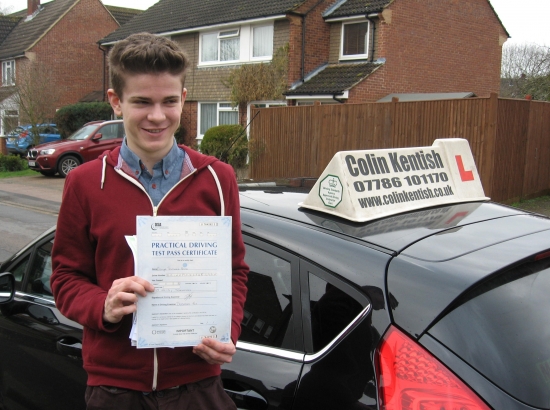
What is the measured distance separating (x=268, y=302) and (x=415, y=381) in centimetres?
79

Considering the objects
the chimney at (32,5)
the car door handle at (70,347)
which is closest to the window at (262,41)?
the car door handle at (70,347)

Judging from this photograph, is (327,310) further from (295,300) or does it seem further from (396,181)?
(396,181)

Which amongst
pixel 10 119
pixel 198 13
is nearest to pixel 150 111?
pixel 198 13

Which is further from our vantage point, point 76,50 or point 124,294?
point 76,50

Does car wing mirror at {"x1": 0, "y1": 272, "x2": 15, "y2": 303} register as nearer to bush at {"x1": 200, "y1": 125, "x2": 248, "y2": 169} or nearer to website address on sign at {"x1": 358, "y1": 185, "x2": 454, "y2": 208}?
website address on sign at {"x1": 358, "y1": 185, "x2": 454, "y2": 208}

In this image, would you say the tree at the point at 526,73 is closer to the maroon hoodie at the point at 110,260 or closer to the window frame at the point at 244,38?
the window frame at the point at 244,38

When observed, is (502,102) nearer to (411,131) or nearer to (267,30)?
(411,131)

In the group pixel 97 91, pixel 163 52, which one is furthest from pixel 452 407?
pixel 97 91

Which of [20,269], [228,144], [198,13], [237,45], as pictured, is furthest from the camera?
[198,13]

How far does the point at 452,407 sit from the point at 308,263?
0.74 metres

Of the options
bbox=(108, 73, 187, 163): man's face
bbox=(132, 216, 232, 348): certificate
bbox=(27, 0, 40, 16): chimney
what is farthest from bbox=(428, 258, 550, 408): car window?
bbox=(27, 0, 40, 16): chimney

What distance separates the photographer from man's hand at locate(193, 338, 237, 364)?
67.9 inches

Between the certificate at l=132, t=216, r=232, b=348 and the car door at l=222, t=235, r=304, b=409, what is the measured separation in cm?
44

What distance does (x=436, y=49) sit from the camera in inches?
884
